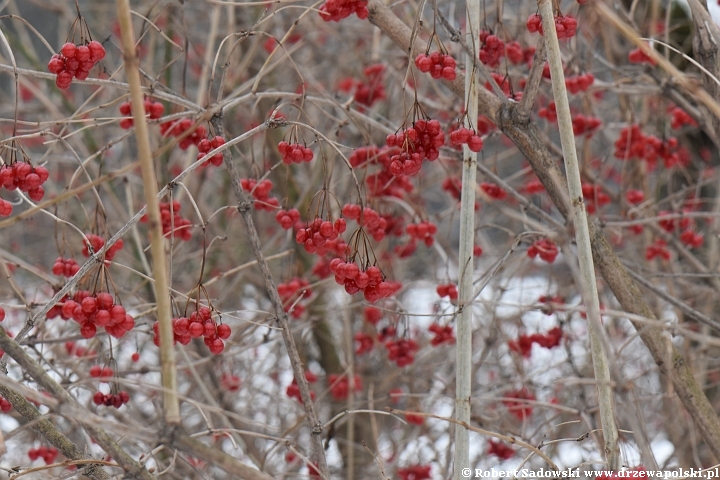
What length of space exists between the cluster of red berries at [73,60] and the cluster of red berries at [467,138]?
751 millimetres

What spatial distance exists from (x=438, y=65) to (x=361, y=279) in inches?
19.4

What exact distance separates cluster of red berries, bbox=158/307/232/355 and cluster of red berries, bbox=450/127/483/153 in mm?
589

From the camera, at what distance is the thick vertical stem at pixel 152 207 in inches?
37.5

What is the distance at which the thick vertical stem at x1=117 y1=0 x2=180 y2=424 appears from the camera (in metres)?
0.95

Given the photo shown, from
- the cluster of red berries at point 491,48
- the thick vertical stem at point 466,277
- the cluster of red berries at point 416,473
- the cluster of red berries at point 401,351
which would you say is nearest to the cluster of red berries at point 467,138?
the thick vertical stem at point 466,277

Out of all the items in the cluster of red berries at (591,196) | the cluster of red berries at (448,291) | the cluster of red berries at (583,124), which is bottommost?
the cluster of red berries at (448,291)

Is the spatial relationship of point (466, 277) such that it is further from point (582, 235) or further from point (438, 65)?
point (438, 65)

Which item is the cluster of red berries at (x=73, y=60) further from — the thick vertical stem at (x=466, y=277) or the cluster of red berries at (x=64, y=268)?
the thick vertical stem at (x=466, y=277)

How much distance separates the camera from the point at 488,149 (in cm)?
488

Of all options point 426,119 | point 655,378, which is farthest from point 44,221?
point 426,119

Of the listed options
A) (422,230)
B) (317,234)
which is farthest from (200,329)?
(422,230)

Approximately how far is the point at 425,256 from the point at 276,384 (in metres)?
1.25

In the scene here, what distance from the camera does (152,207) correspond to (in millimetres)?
968

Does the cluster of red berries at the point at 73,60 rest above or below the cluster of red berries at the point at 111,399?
above
